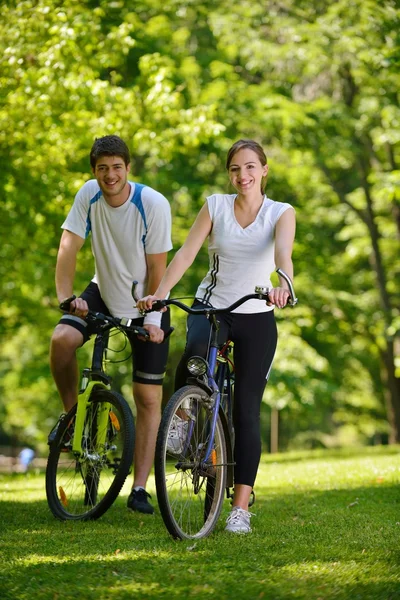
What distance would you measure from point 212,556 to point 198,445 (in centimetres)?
78

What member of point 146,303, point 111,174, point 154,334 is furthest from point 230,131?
point 146,303

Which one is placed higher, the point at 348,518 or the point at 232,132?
the point at 232,132

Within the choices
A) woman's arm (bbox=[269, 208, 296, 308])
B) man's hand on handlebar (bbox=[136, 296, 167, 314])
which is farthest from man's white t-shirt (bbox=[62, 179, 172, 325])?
woman's arm (bbox=[269, 208, 296, 308])

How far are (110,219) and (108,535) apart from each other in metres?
1.95

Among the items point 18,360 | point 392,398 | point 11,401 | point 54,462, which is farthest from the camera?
point 11,401

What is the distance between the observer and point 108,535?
203 inches

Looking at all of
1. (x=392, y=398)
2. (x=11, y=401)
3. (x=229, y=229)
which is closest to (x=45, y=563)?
(x=229, y=229)

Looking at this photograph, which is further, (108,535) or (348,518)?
(348,518)

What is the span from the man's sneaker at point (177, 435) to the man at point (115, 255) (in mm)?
1092

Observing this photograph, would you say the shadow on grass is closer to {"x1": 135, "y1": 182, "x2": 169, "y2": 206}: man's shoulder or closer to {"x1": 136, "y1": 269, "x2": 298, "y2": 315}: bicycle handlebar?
{"x1": 135, "y1": 182, "x2": 169, "y2": 206}: man's shoulder

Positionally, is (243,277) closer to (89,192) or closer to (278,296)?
(278,296)

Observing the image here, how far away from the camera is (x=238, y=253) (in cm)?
538

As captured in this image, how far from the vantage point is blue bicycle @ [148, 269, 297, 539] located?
4.83 meters

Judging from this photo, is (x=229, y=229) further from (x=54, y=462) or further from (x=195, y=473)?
(x=54, y=462)
